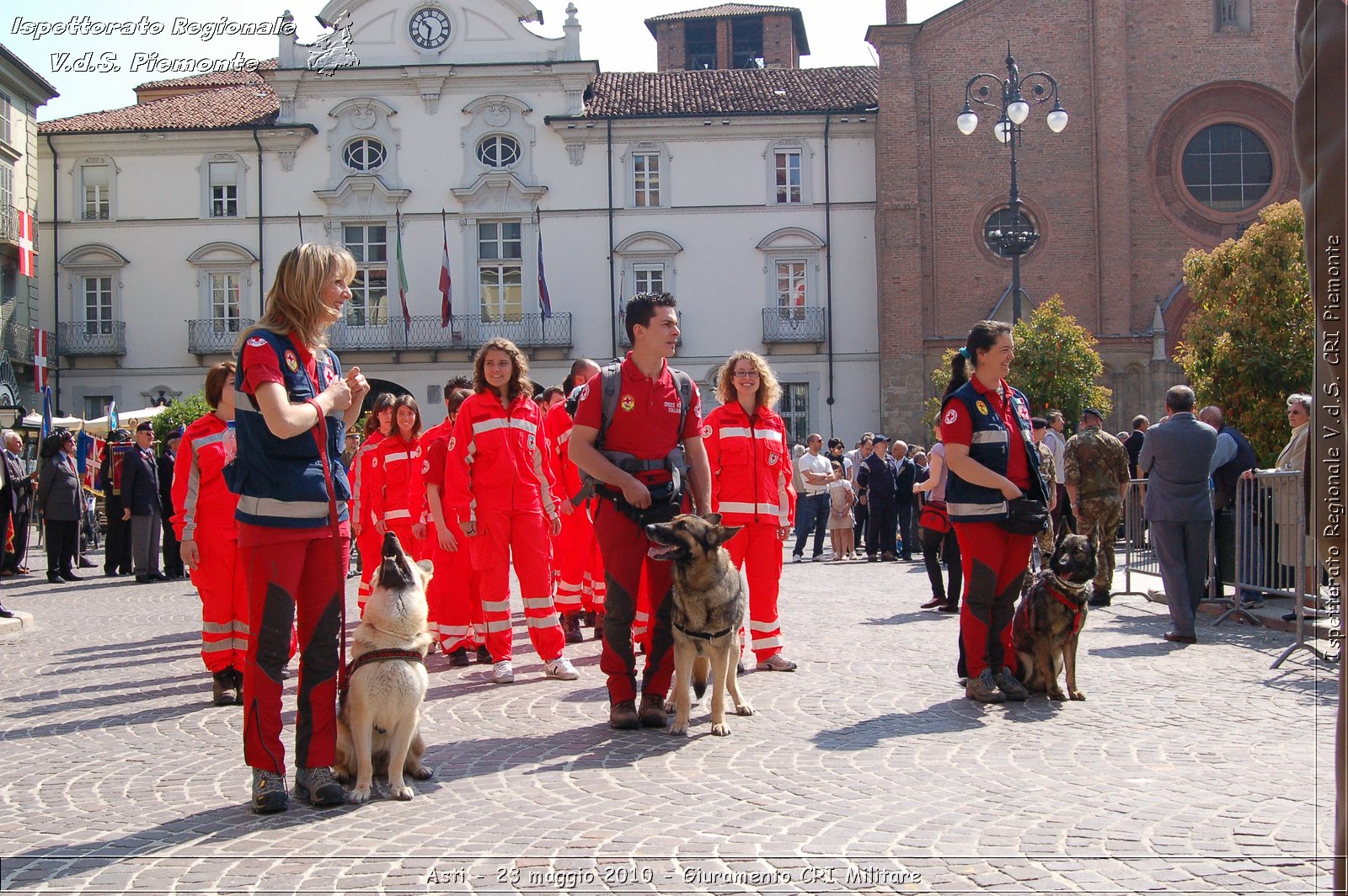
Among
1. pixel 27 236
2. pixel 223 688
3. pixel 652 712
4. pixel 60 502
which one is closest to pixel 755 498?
pixel 652 712

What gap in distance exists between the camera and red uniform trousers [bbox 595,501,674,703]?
6875 mm

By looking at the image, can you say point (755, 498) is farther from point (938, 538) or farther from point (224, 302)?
point (224, 302)

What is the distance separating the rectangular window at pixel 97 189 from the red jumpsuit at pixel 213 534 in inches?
1508

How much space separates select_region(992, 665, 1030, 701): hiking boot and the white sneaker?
9.17 feet

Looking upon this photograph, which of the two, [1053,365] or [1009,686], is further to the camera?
[1053,365]

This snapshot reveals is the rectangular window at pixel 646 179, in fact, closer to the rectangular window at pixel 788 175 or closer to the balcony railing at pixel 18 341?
the rectangular window at pixel 788 175

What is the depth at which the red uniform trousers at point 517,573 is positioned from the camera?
852 centimetres

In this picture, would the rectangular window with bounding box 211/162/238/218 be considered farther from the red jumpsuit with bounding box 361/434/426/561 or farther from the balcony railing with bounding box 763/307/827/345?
the red jumpsuit with bounding box 361/434/426/561

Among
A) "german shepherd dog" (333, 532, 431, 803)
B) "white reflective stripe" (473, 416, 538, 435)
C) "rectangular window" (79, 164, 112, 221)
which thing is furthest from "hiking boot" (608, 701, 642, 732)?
"rectangular window" (79, 164, 112, 221)

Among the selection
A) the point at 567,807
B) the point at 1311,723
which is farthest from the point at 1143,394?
the point at 567,807

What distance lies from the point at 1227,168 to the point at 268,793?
40585mm

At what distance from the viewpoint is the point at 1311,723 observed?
6.87 meters

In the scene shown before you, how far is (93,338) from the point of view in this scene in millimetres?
42281

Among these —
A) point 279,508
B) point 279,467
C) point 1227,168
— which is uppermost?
point 1227,168
